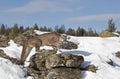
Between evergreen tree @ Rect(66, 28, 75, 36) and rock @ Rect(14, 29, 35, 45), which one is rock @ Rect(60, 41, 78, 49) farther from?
evergreen tree @ Rect(66, 28, 75, 36)

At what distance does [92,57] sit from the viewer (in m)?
19.3

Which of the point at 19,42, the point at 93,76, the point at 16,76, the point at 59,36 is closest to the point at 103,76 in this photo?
the point at 93,76

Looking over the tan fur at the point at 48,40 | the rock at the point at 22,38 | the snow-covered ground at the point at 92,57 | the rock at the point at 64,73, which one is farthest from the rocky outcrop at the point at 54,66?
the rock at the point at 22,38

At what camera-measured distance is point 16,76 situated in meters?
16.5

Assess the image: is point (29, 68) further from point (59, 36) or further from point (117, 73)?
point (117, 73)

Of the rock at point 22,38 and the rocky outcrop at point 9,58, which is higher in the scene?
the rock at point 22,38

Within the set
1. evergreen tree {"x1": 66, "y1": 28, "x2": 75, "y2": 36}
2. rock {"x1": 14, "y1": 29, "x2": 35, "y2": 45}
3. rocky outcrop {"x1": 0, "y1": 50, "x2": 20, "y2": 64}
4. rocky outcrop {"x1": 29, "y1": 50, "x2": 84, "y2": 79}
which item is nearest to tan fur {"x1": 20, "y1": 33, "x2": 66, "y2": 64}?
rocky outcrop {"x1": 0, "y1": 50, "x2": 20, "y2": 64}

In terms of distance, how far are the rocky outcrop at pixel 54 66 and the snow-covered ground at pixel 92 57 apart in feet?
1.90

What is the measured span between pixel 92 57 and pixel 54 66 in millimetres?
3151

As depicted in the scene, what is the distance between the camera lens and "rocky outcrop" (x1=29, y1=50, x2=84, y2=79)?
16683mm

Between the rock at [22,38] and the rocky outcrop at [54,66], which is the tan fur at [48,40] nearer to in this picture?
the rocky outcrop at [54,66]

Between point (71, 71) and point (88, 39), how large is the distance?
8671mm

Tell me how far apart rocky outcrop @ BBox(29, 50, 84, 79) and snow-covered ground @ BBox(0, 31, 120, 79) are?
1.90 ft

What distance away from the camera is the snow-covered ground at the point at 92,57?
16906 millimetres
